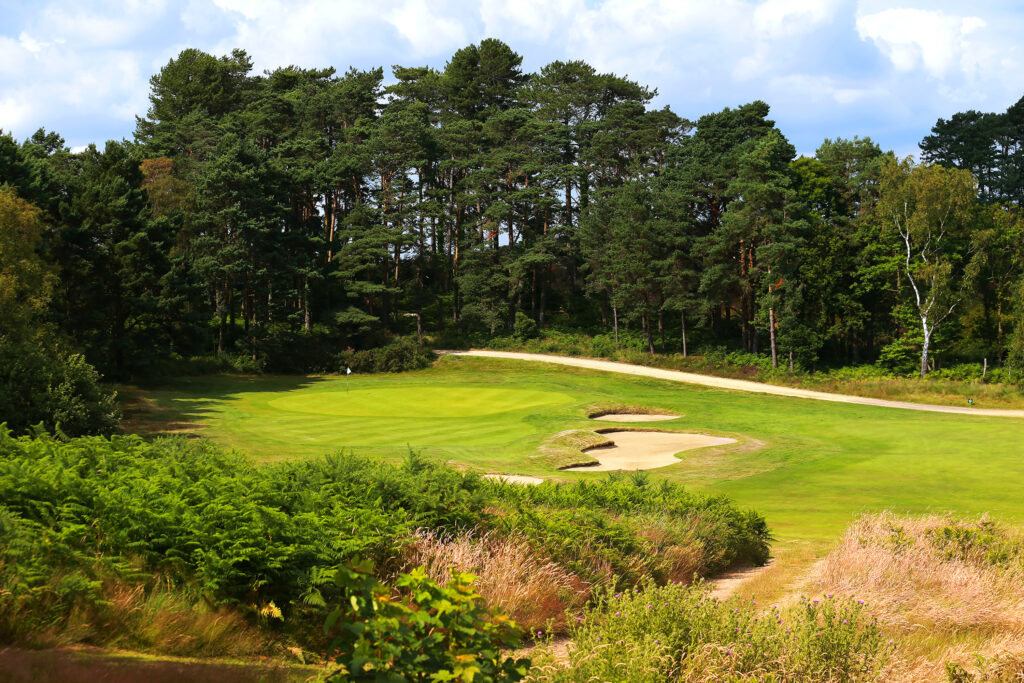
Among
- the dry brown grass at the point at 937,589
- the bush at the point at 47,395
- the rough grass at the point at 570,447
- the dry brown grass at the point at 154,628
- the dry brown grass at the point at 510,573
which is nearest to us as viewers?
the dry brown grass at the point at 154,628

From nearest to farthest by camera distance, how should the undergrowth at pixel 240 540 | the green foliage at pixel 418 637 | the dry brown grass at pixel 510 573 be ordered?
the green foliage at pixel 418 637, the undergrowth at pixel 240 540, the dry brown grass at pixel 510 573

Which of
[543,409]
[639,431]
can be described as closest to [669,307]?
[543,409]

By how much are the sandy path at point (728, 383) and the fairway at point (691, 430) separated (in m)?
2.41

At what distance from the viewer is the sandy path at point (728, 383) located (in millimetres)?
41312

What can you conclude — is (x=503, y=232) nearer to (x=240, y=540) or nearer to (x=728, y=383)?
(x=728, y=383)

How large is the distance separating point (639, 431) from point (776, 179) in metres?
32.8

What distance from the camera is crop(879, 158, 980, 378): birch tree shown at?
51.6 m

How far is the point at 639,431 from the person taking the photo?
99.7ft

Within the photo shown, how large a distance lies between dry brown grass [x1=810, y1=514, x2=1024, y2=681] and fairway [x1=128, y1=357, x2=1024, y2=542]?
308 cm

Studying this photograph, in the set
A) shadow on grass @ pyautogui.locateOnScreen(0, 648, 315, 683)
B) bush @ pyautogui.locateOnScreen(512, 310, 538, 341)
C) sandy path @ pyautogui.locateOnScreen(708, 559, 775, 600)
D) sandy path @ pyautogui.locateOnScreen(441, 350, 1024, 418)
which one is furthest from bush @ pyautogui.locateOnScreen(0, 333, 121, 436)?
bush @ pyautogui.locateOnScreen(512, 310, 538, 341)

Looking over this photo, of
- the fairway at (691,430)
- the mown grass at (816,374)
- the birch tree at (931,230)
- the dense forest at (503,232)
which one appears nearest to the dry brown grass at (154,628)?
the fairway at (691,430)

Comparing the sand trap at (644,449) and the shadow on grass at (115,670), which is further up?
the shadow on grass at (115,670)

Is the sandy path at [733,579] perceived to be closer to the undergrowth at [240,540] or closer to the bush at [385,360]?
the undergrowth at [240,540]

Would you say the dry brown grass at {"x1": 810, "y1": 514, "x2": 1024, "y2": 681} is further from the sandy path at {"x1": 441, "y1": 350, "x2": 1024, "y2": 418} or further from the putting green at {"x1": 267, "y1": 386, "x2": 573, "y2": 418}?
the sandy path at {"x1": 441, "y1": 350, "x2": 1024, "y2": 418}
